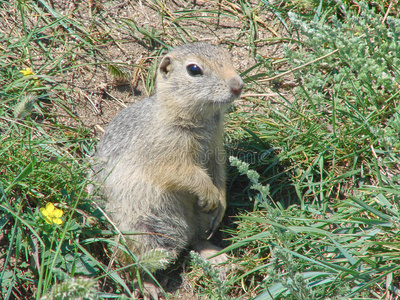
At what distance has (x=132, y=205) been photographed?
192 inches

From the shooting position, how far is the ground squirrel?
4527 mm

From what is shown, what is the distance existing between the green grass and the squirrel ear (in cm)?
118

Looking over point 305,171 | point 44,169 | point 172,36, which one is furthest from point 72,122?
point 305,171

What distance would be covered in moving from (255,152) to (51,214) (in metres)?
2.57

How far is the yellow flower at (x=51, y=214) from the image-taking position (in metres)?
4.15

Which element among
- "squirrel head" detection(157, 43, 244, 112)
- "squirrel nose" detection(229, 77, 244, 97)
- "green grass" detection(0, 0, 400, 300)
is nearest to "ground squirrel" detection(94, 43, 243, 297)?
"squirrel head" detection(157, 43, 244, 112)

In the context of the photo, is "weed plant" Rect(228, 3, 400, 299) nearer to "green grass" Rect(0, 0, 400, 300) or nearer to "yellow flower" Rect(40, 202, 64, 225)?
"green grass" Rect(0, 0, 400, 300)

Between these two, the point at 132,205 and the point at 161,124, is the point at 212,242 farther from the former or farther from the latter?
the point at 161,124

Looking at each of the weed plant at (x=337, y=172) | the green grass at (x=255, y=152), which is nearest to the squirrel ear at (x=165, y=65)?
the green grass at (x=255, y=152)

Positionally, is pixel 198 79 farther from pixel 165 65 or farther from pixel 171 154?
pixel 171 154

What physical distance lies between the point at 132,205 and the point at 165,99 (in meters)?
1.19

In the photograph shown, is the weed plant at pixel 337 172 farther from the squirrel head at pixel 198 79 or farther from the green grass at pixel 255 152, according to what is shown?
the squirrel head at pixel 198 79

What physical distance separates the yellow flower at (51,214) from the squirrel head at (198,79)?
1.53 meters

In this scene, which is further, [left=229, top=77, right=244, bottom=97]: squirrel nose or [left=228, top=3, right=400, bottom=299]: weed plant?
[left=229, top=77, right=244, bottom=97]: squirrel nose
